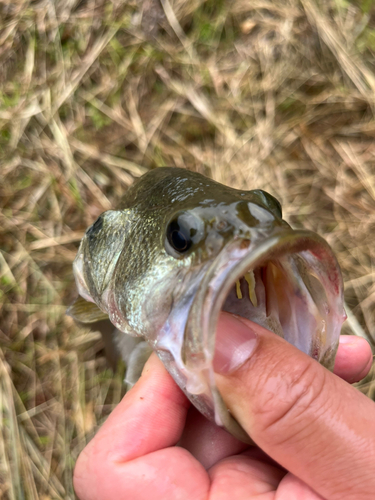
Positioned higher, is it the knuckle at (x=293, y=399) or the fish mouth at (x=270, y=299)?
the fish mouth at (x=270, y=299)

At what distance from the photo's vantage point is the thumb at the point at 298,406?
0.98 m

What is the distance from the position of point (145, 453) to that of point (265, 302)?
65 cm

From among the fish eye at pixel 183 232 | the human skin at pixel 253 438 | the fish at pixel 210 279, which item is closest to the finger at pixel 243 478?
the human skin at pixel 253 438

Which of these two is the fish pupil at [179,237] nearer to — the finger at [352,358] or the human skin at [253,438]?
the human skin at [253,438]

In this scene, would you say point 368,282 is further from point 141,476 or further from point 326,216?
point 141,476

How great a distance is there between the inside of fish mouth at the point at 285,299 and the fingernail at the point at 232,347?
0.13m

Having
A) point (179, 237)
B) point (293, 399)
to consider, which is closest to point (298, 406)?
point (293, 399)

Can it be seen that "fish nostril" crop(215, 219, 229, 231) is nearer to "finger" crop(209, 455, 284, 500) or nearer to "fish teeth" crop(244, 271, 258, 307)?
"fish teeth" crop(244, 271, 258, 307)

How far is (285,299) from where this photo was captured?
115 cm

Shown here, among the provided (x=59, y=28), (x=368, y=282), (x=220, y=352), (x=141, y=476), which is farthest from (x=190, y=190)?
(x=59, y=28)

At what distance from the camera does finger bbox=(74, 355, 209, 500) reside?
1240 mm

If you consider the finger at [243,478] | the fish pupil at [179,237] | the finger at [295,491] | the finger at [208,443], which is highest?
the fish pupil at [179,237]

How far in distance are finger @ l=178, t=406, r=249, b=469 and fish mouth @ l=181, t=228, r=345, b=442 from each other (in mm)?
327

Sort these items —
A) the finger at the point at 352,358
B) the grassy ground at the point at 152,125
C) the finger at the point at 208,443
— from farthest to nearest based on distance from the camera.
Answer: the grassy ground at the point at 152,125
the finger at the point at 352,358
the finger at the point at 208,443
